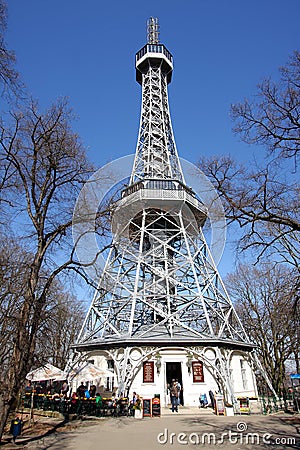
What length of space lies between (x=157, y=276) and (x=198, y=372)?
8908 mm

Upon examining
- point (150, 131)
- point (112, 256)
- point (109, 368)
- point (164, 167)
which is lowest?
point (109, 368)

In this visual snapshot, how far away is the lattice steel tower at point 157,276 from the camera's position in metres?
18.2

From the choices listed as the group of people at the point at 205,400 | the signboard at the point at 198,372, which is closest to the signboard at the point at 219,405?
the group of people at the point at 205,400

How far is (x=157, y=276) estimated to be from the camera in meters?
25.8

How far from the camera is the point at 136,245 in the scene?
27875 millimetres

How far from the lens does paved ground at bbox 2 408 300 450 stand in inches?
372

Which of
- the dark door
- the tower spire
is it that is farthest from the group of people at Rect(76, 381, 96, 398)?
the tower spire

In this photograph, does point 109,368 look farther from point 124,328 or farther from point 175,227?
point 175,227

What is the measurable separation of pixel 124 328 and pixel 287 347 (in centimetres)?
1555

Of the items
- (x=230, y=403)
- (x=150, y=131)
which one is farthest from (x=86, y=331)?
(x=150, y=131)

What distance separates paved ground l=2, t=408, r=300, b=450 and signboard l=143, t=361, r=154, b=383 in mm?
3306

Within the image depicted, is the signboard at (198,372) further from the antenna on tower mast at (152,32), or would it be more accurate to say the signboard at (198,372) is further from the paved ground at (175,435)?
the antenna on tower mast at (152,32)

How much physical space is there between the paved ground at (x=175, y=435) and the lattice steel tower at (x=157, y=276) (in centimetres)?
378

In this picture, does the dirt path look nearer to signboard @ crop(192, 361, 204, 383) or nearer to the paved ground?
the paved ground
